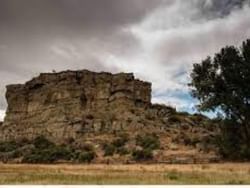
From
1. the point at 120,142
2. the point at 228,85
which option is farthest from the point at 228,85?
the point at 120,142

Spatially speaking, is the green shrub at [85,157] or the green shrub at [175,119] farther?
the green shrub at [175,119]

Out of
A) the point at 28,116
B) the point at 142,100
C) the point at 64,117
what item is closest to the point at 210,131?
the point at 142,100

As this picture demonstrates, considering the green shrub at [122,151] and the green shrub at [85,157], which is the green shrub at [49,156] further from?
the green shrub at [122,151]

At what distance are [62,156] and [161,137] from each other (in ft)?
76.0

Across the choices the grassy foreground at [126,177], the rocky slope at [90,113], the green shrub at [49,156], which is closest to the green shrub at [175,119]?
the rocky slope at [90,113]

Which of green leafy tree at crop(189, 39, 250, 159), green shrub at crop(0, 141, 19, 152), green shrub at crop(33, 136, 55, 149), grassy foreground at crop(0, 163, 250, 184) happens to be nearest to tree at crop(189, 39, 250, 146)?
green leafy tree at crop(189, 39, 250, 159)

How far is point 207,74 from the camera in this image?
45094 millimetres

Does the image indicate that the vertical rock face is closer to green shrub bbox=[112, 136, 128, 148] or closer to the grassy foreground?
green shrub bbox=[112, 136, 128, 148]

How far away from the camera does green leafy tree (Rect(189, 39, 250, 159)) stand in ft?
142

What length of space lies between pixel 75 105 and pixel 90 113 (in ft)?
17.9

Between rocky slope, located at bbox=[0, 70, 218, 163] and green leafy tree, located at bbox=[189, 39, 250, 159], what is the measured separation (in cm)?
3122

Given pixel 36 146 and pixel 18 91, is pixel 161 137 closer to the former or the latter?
pixel 36 146

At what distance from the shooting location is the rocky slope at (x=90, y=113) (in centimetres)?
9044

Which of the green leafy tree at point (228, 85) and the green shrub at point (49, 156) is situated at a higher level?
the green leafy tree at point (228, 85)
